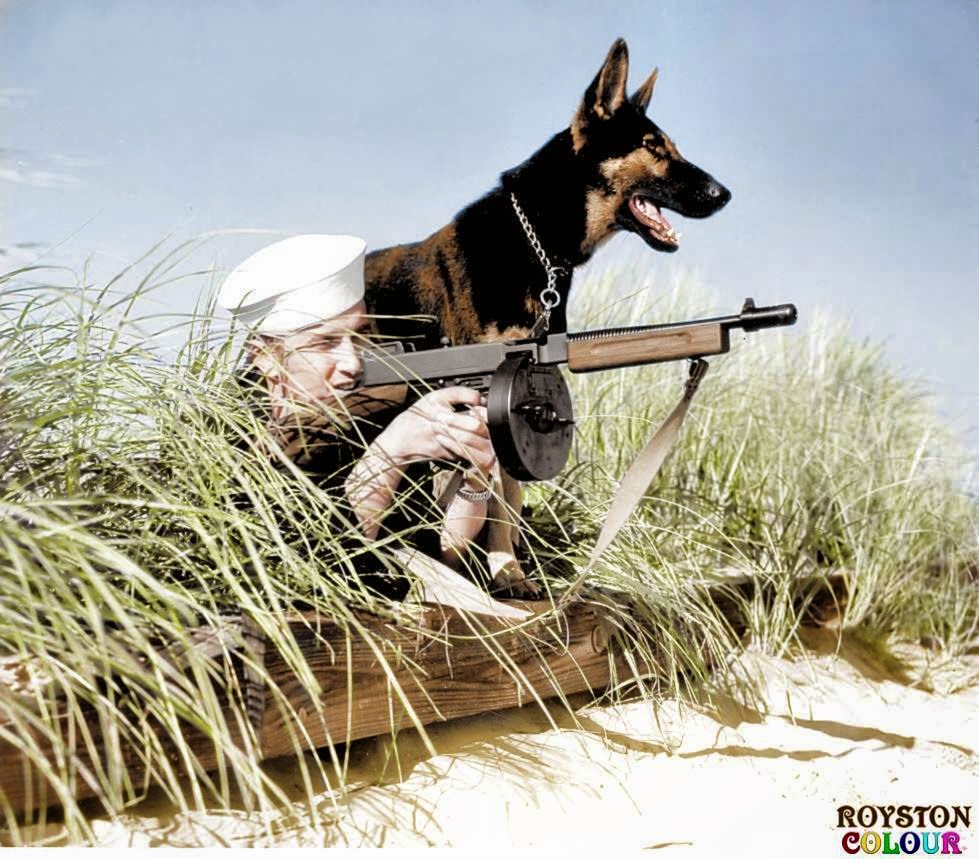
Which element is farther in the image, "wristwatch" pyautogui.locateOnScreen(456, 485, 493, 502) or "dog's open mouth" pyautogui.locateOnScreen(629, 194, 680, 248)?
"dog's open mouth" pyautogui.locateOnScreen(629, 194, 680, 248)

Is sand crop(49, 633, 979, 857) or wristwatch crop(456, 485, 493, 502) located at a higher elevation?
wristwatch crop(456, 485, 493, 502)

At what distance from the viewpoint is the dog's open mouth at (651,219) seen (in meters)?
2.59

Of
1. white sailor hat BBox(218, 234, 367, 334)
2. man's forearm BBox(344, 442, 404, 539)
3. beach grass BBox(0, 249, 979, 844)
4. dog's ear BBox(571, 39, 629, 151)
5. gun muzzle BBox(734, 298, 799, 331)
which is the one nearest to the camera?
beach grass BBox(0, 249, 979, 844)

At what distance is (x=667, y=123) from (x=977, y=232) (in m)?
0.91

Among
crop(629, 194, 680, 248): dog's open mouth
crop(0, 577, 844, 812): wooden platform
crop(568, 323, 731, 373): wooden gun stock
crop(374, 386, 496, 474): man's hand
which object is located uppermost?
crop(629, 194, 680, 248): dog's open mouth

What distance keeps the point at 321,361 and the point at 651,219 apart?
0.95 metres

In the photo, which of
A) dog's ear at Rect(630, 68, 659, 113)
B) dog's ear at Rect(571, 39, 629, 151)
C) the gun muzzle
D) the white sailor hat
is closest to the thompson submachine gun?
the gun muzzle

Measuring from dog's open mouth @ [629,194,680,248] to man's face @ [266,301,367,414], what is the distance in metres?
0.81

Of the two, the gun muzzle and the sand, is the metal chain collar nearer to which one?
the gun muzzle

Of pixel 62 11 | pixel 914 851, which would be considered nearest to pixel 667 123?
pixel 62 11

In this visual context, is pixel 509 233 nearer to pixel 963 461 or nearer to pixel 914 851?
pixel 914 851

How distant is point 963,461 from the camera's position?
3527 millimetres

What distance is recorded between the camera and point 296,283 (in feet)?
7.11

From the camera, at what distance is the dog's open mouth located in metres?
2.59
